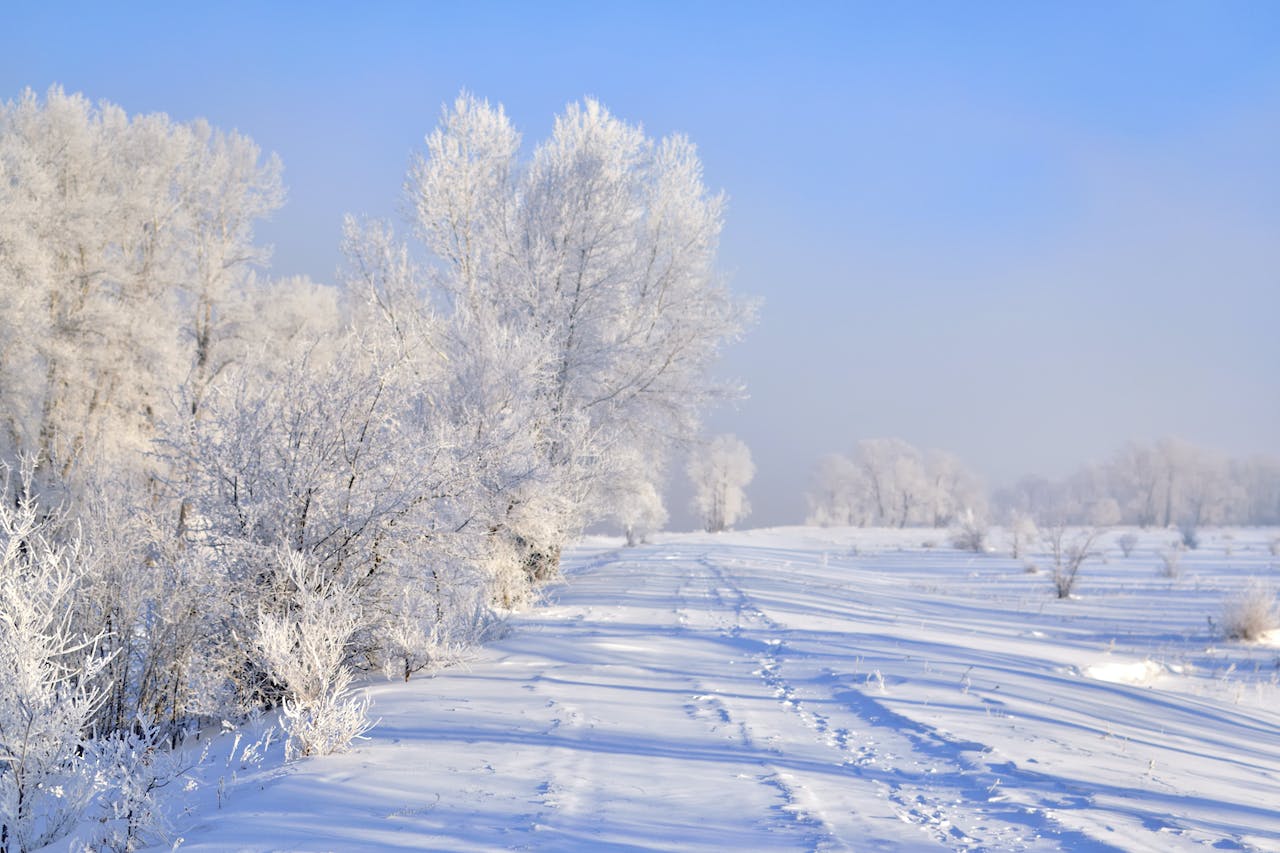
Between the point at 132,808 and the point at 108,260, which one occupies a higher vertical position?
the point at 108,260

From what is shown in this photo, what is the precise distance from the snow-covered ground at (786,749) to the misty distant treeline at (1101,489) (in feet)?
236

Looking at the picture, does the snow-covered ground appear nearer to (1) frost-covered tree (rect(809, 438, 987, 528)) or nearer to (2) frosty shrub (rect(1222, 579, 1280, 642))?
(2) frosty shrub (rect(1222, 579, 1280, 642))

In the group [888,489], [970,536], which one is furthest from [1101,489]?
[970,536]

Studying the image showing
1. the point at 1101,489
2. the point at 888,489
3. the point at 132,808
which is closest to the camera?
the point at 132,808

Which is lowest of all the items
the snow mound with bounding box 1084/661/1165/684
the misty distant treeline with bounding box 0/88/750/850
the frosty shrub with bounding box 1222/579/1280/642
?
the snow mound with bounding box 1084/661/1165/684

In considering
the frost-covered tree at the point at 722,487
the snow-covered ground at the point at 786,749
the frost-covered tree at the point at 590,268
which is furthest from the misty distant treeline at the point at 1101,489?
the snow-covered ground at the point at 786,749

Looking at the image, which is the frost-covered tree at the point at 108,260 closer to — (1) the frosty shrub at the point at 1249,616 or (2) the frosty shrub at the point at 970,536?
(1) the frosty shrub at the point at 1249,616

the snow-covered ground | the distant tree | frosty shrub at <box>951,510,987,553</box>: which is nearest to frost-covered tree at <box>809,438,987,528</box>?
the distant tree

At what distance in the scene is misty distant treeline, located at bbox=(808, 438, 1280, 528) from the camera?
83688mm

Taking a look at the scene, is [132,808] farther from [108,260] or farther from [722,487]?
[722,487]

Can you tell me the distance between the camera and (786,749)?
16.7 feet

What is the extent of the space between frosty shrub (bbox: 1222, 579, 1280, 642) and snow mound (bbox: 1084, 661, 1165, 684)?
120 inches

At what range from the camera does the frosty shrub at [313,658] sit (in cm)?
486

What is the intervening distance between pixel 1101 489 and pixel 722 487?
53.7m
